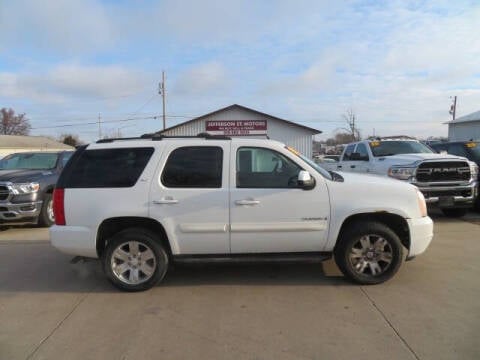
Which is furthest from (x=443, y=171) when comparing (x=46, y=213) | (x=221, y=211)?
(x=46, y=213)

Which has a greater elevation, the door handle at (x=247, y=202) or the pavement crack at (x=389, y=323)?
the door handle at (x=247, y=202)

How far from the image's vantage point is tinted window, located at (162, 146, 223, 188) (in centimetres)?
486

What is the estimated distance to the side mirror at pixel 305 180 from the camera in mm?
4680

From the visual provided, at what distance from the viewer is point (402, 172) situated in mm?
8898

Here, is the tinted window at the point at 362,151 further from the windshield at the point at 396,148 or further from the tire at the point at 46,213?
the tire at the point at 46,213

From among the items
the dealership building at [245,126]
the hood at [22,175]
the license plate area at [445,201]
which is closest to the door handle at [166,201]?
the hood at [22,175]

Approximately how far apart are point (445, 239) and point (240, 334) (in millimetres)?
4893

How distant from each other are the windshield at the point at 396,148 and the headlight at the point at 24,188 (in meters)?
8.03

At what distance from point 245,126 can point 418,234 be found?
78.2 feet

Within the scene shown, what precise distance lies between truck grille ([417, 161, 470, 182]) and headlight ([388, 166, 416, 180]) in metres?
0.16

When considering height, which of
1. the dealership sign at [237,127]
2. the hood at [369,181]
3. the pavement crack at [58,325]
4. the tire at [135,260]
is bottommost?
the pavement crack at [58,325]

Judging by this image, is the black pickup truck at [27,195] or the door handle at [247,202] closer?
the door handle at [247,202]

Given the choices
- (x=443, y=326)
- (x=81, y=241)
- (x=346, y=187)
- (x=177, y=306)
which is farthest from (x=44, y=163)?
(x=443, y=326)

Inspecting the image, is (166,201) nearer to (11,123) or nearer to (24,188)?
(24,188)
